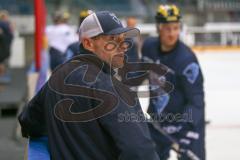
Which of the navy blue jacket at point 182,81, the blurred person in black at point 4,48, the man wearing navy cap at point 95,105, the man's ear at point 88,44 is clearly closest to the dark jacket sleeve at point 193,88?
the navy blue jacket at point 182,81

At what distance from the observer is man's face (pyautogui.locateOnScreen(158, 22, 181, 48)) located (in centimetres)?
364

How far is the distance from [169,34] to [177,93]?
1.28 feet

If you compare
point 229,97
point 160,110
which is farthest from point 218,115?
point 160,110

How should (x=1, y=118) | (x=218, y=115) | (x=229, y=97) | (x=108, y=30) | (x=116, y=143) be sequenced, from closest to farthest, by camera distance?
(x=116, y=143) → (x=108, y=30) → (x=218, y=115) → (x=1, y=118) → (x=229, y=97)

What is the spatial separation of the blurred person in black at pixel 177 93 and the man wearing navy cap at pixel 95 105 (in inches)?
54.5

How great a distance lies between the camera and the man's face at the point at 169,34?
3644mm

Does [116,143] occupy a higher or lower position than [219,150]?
higher

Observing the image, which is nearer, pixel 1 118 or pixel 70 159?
pixel 70 159

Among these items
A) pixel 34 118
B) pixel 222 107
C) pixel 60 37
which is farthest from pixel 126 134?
pixel 60 37

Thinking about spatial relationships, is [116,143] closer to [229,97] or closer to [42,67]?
[42,67]

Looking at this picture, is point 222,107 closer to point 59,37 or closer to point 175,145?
point 59,37

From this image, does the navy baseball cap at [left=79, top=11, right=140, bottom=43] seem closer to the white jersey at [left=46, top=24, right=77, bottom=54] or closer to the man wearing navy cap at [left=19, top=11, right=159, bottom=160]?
the man wearing navy cap at [left=19, top=11, right=159, bottom=160]

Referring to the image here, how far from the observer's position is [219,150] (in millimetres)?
5422

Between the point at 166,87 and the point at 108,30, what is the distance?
1703mm
